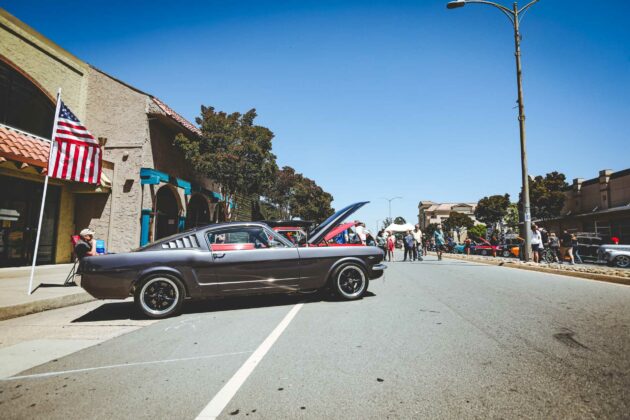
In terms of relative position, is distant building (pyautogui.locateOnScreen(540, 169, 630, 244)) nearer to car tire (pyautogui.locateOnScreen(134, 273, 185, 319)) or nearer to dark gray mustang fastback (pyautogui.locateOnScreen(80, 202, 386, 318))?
dark gray mustang fastback (pyautogui.locateOnScreen(80, 202, 386, 318))

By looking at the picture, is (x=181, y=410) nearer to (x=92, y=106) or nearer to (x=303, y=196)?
(x=92, y=106)

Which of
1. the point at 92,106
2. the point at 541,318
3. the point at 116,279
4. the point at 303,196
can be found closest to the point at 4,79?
the point at 92,106

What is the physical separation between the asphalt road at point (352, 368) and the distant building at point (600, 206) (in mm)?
31137

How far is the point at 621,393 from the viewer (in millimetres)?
2441

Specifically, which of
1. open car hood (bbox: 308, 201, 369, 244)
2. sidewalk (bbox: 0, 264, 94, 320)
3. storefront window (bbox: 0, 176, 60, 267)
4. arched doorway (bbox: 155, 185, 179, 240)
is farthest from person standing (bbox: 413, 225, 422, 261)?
storefront window (bbox: 0, 176, 60, 267)

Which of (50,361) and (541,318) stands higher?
(541,318)

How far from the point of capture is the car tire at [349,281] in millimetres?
6293

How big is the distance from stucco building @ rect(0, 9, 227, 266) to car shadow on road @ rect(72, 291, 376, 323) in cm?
685

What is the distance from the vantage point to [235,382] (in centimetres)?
281

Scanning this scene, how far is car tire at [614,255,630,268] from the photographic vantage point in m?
15.4

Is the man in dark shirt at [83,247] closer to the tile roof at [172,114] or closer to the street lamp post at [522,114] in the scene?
the tile roof at [172,114]

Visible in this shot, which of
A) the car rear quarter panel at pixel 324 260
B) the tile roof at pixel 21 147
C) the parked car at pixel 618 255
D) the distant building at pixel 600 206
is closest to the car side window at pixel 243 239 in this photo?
the car rear quarter panel at pixel 324 260

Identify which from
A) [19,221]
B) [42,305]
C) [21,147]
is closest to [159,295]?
[42,305]

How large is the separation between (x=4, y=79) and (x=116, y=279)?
1086cm
